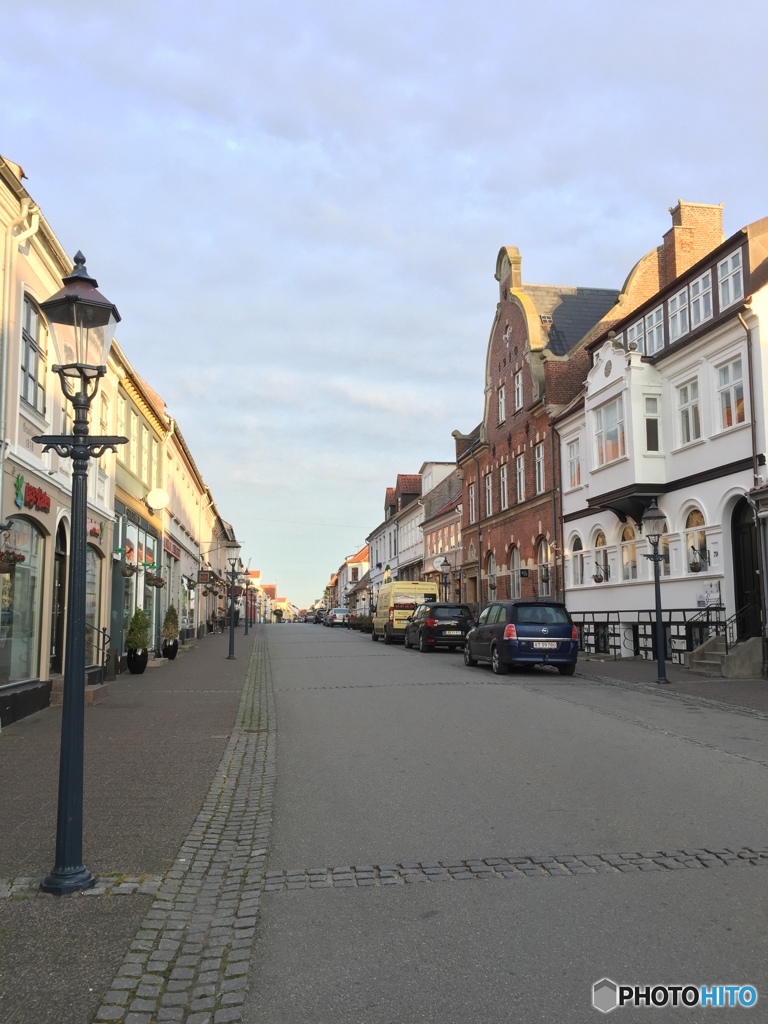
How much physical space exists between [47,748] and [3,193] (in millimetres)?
7089

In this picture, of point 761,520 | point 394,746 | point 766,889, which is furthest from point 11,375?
point 761,520

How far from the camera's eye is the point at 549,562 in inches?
1262

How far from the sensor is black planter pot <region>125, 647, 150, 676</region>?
19281 mm

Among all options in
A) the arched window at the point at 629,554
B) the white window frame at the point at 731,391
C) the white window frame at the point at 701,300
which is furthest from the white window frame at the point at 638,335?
the arched window at the point at 629,554

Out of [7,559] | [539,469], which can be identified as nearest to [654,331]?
[539,469]

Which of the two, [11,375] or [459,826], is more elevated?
[11,375]

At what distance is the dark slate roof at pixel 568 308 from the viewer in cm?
3572

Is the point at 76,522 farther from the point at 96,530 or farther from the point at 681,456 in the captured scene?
the point at 681,456

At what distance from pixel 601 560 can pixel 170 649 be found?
13603mm

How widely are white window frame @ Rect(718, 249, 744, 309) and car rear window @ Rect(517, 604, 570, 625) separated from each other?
27.2 ft

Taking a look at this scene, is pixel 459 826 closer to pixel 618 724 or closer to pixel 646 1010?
pixel 646 1010

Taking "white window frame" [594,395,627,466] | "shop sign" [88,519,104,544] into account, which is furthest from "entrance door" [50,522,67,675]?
"white window frame" [594,395,627,466]

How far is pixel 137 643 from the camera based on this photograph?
19.1m

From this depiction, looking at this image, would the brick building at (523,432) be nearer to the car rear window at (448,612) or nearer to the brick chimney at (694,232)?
the car rear window at (448,612)
